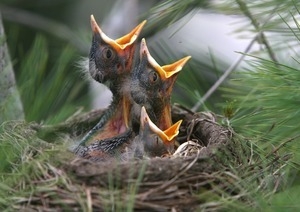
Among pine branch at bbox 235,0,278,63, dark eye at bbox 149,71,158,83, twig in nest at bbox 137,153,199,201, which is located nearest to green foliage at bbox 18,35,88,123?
dark eye at bbox 149,71,158,83

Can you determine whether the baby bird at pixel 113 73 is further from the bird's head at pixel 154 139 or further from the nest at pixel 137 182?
the nest at pixel 137 182

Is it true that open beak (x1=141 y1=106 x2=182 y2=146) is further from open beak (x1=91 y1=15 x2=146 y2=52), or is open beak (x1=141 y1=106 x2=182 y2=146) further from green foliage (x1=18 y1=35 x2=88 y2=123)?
green foliage (x1=18 y1=35 x2=88 y2=123)

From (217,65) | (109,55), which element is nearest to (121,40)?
(109,55)

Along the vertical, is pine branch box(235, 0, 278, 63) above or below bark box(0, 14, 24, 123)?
above

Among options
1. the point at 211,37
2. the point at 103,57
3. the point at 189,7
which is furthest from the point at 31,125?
the point at 211,37

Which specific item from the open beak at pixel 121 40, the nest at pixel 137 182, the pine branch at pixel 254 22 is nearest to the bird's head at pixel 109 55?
the open beak at pixel 121 40
